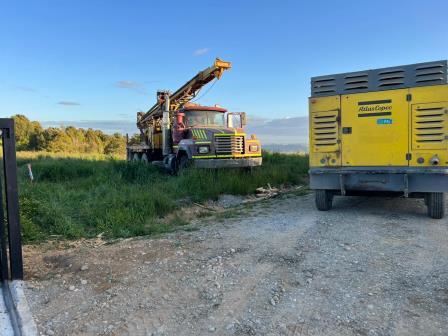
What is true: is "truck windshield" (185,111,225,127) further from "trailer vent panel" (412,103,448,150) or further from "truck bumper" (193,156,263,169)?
"trailer vent panel" (412,103,448,150)

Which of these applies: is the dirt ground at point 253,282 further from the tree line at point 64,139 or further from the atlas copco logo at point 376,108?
the tree line at point 64,139

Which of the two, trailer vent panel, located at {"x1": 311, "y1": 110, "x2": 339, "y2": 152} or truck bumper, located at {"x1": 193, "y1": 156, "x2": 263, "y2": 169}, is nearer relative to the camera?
trailer vent panel, located at {"x1": 311, "y1": 110, "x2": 339, "y2": 152}

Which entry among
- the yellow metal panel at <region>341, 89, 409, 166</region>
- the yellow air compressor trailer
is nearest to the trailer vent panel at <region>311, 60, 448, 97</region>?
the yellow air compressor trailer

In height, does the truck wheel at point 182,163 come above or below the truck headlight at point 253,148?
below

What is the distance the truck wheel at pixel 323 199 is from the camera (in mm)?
8320

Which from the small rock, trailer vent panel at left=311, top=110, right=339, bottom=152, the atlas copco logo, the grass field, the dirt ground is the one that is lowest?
the small rock

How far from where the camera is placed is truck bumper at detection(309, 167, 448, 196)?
7.09 m

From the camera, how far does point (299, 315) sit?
3.73m

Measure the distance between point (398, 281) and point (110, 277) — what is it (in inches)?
126

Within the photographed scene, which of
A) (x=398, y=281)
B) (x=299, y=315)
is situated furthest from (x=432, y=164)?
(x=299, y=315)

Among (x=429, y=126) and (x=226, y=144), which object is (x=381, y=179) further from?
(x=226, y=144)

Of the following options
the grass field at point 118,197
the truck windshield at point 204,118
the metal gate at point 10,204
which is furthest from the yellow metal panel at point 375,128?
the truck windshield at point 204,118

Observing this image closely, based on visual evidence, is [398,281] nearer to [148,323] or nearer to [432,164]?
[148,323]

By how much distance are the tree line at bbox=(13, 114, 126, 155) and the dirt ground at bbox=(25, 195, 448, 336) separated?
45.0 meters
